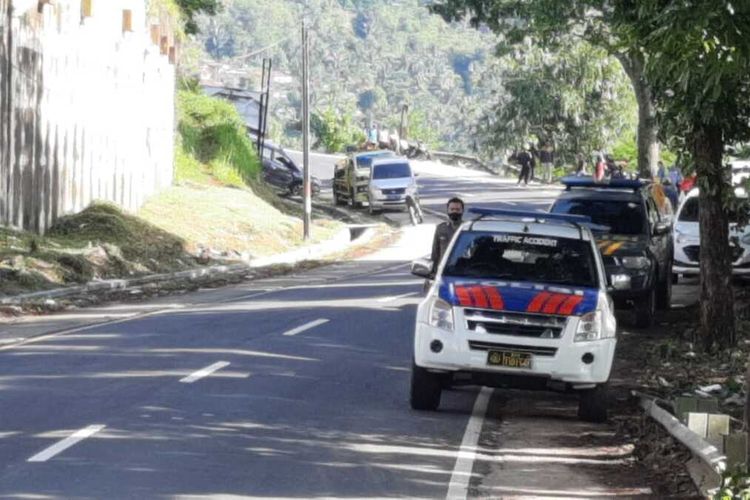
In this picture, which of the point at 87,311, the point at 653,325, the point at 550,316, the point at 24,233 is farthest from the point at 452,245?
the point at 24,233

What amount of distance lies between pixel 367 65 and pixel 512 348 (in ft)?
495

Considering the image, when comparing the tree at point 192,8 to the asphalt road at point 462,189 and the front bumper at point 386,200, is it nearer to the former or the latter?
the front bumper at point 386,200

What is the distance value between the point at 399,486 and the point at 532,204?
47.8 meters

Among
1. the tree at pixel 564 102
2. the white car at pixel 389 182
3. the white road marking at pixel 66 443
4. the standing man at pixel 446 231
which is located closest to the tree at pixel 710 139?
the standing man at pixel 446 231

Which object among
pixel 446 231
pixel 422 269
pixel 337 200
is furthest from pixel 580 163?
pixel 422 269

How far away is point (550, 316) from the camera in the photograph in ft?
49.2

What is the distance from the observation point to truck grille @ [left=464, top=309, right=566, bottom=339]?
49.1 ft

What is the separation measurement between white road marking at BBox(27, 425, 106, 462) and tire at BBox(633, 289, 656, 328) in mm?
11527

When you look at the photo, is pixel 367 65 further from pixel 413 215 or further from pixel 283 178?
pixel 413 215

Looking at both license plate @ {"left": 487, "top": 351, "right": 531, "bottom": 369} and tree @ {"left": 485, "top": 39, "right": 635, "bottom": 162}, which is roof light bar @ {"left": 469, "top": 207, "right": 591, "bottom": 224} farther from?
tree @ {"left": 485, "top": 39, "right": 635, "bottom": 162}

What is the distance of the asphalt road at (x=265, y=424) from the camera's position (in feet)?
38.3

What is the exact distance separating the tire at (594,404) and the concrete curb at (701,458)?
4.74 feet

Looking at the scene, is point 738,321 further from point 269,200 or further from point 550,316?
point 269,200

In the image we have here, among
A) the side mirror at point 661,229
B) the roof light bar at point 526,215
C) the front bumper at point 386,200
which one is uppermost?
the roof light bar at point 526,215
